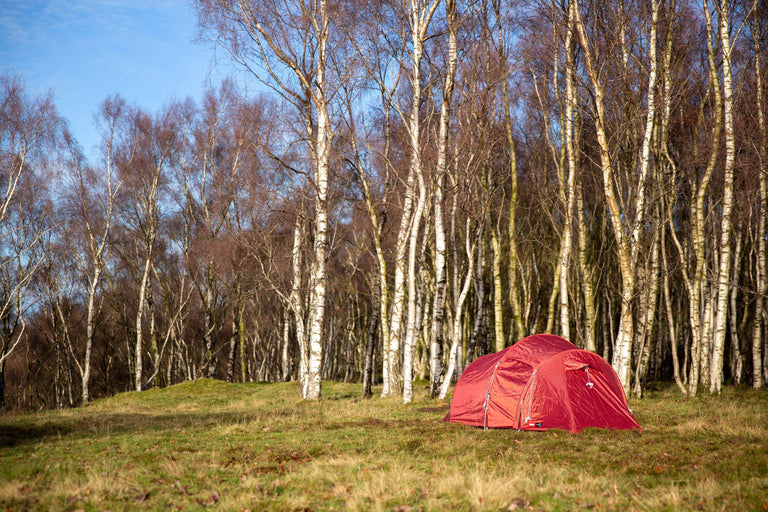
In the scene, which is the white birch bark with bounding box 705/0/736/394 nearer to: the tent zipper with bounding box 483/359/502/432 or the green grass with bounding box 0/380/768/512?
the green grass with bounding box 0/380/768/512

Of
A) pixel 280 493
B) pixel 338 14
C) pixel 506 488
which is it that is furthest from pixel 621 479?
pixel 338 14

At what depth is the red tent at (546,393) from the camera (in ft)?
35.8

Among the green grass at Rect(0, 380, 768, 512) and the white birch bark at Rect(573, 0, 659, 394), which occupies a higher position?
the white birch bark at Rect(573, 0, 659, 394)

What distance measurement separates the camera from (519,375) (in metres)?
11.5

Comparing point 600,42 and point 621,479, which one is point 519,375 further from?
point 600,42

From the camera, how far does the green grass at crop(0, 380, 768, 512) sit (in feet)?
19.9

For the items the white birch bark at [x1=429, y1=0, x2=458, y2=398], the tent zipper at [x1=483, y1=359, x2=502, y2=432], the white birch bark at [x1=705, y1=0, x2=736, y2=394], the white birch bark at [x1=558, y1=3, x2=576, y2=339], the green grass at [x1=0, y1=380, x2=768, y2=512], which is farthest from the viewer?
the white birch bark at [x1=558, y1=3, x2=576, y2=339]

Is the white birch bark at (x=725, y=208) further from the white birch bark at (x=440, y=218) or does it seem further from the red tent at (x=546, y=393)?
the white birch bark at (x=440, y=218)

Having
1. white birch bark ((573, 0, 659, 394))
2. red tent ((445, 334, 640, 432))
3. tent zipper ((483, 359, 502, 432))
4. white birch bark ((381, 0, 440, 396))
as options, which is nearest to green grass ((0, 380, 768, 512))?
red tent ((445, 334, 640, 432))

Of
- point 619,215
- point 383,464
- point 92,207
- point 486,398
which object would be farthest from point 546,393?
point 92,207

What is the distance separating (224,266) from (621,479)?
23.6 m

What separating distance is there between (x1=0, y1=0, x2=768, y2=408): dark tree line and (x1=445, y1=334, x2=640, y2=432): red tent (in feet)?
11.7

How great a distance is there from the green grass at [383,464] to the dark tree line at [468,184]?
4.81 meters

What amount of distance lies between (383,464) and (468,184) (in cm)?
1020
